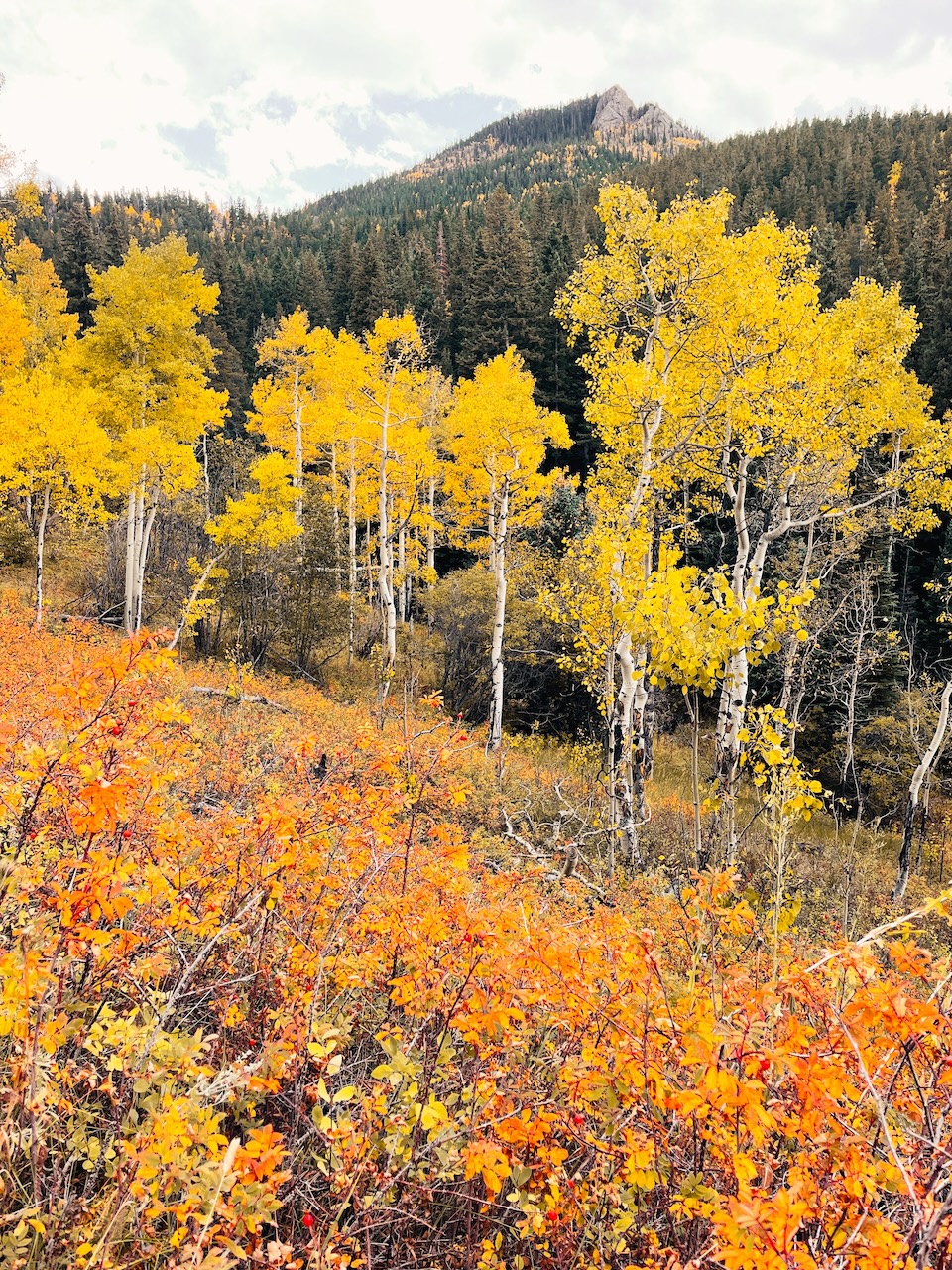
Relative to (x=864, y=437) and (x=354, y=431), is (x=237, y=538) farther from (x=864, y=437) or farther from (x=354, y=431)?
(x=864, y=437)

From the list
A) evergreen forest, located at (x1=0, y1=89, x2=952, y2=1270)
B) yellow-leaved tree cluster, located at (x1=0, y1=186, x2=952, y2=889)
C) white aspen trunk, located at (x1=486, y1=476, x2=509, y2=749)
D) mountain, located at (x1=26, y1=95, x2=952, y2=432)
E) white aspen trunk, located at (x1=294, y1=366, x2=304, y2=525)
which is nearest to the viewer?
evergreen forest, located at (x1=0, y1=89, x2=952, y2=1270)

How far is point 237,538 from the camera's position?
53.8 feet

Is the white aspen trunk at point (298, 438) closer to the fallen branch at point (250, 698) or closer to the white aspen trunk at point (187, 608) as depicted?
the fallen branch at point (250, 698)

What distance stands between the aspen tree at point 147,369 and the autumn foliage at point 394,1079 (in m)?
13.3

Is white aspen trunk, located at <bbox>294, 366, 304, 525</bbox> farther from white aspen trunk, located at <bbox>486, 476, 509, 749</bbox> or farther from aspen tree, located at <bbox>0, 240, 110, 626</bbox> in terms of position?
white aspen trunk, located at <bbox>486, 476, 509, 749</bbox>

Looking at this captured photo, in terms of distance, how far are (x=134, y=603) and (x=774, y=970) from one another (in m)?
16.8

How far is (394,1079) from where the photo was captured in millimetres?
1964

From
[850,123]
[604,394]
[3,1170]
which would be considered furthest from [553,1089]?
[850,123]

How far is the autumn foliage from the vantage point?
1683 mm

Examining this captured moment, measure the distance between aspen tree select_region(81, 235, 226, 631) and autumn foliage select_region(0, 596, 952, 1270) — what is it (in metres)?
13.3

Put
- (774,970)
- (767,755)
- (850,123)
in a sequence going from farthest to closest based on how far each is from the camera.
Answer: (850,123), (767,755), (774,970)

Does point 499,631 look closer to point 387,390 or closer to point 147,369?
point 387,390

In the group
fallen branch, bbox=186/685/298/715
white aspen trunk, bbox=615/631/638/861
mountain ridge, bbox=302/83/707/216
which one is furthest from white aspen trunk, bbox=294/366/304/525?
mountain ridge, bbox=302/83/707/216

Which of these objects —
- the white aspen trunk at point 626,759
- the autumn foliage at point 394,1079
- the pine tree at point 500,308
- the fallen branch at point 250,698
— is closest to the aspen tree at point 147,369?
the fallen branch at point 250,698
